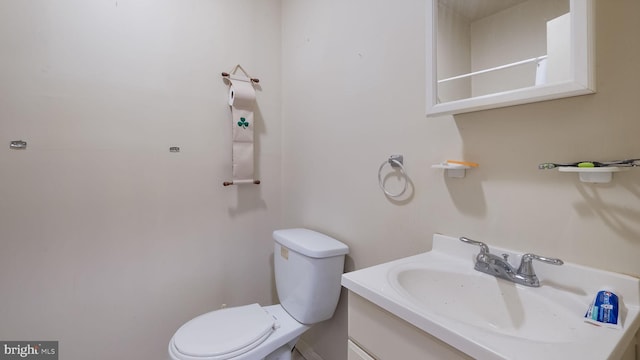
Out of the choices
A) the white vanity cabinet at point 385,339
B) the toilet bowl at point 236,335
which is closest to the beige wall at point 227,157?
the toilet bowl at point 236,335

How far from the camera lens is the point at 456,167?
91 cm

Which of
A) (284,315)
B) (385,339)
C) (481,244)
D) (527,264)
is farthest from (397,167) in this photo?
(284,315)

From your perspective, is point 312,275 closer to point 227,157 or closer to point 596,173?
point 227,157

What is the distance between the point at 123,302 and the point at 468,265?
5.43ft

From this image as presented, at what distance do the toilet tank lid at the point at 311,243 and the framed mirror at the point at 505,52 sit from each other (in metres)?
0.75

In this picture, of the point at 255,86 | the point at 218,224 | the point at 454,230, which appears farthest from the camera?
the point at 255,86

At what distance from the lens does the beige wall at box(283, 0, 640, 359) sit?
68 centimetres

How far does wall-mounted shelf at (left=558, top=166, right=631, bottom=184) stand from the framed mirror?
187 millimetres

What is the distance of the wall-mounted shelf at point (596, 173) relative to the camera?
63cm

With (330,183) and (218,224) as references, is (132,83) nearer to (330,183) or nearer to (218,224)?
(218,224)

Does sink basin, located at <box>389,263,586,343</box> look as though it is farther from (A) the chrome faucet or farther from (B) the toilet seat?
(B) the toilet seat

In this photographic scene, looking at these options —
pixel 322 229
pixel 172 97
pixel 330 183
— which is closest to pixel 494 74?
pixel 330 183

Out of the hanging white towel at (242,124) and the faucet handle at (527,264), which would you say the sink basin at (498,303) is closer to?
the faucet handle at (527,264)

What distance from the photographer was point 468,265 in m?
0.91
